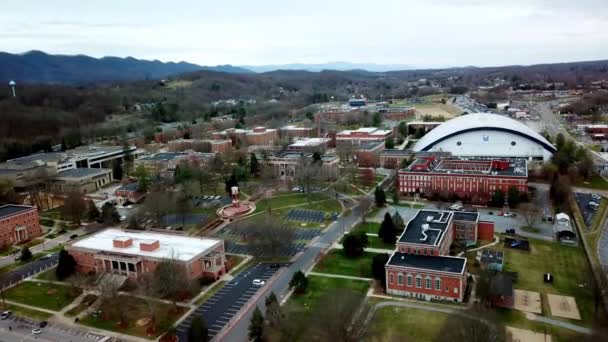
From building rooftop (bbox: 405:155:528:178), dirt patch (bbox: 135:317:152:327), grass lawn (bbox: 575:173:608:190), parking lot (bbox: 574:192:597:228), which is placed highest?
building rooftop (bbox: 405:155:528:178)

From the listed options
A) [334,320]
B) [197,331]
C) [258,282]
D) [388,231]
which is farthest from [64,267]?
[388,231]

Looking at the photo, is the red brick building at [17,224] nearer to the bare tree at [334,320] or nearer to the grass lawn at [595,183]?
the bare tree at [334,320]

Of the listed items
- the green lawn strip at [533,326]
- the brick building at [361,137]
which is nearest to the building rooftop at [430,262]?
the green lawn strip at [533,326]

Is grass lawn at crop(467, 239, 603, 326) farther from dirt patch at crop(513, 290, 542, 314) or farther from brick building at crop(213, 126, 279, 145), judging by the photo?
brick building at crop(213, 126, 279, 145)

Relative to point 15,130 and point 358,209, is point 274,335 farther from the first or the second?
point 15,130

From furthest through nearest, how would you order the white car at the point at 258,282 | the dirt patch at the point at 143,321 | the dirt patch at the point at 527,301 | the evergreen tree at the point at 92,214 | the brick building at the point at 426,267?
the evergreen tree at the point at 92,214, the white car at the point at 258,282, the brick building at the point at 426,267, the dirt patch at the point at 143,321, the dirt patch at the point at 527,301

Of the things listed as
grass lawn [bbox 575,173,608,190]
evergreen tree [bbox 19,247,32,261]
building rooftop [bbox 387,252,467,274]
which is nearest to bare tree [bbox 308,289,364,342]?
building rooftop [bbox 387,252,467,274]
